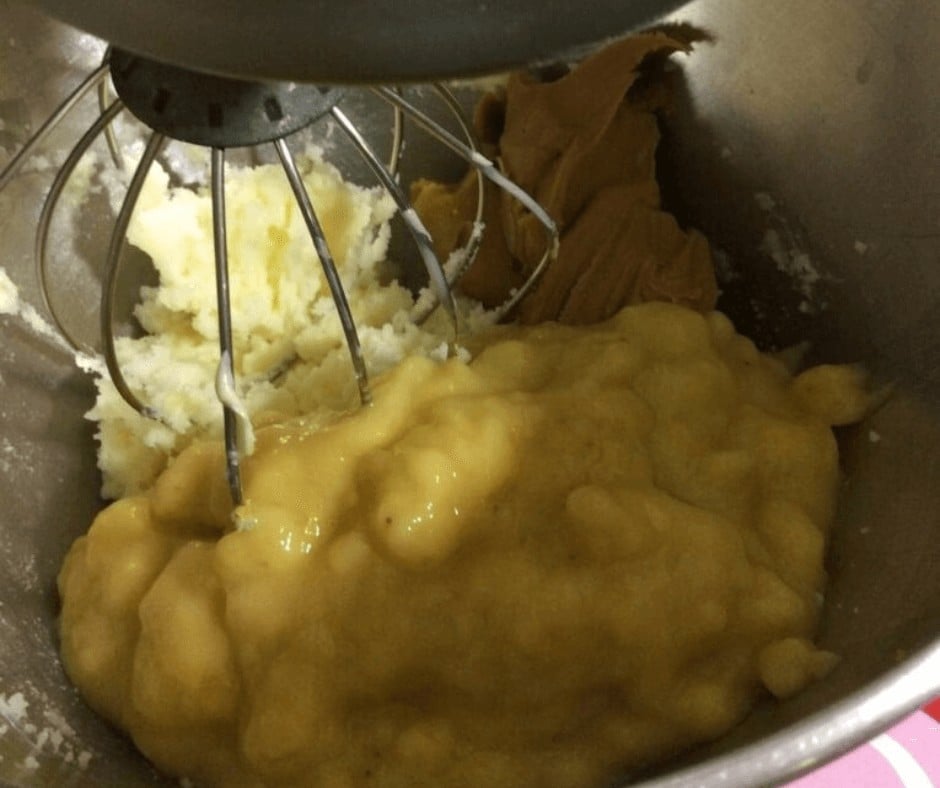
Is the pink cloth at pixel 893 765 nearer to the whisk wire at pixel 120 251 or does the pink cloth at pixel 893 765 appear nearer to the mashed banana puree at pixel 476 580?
the mashed banana puree at pixel 476 580

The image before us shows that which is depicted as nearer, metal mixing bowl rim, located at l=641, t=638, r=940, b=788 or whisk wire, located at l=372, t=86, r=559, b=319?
metal mixing bowl rim, located at l=641, t=638, r=940, b=788

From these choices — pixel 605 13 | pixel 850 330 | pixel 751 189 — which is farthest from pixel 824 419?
pixel 605 13

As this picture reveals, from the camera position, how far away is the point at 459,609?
0.56m

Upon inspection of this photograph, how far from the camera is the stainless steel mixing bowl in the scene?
0.57 m

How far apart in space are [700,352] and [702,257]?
0.11m

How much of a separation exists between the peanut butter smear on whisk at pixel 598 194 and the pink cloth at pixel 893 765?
0.32m

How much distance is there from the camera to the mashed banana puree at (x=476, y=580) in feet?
1.82

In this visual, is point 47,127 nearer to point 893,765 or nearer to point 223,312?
point 223,312

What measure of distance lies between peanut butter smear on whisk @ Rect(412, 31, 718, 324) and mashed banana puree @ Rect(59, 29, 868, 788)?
85mm

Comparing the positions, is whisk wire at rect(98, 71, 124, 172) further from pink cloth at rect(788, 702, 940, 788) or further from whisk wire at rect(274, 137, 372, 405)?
pink cloth at rect(788, 702, 940, 788)

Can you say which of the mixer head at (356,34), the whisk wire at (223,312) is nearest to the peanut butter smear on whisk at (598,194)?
the whisk wire at (223,312)

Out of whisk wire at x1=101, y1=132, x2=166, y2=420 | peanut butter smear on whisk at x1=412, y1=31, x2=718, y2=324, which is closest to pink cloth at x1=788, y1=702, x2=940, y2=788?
peanut butter smear on whisk at x1=412, y1=31, x2=718, y2=324

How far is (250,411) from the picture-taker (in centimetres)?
71

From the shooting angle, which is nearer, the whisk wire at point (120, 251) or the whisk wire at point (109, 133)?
the whisk wire at point (120, 251)
